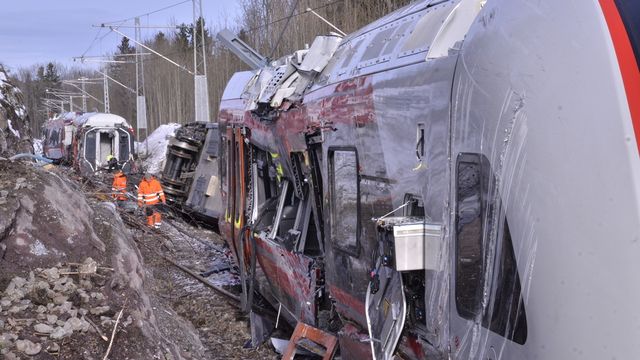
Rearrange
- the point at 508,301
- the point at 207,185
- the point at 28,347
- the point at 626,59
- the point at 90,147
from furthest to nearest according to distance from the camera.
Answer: the point at 90,147 < the point at 207,185 < the point at 28,347 < the point at 508,301 < the point at 626,59

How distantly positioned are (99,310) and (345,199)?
6.09 feet

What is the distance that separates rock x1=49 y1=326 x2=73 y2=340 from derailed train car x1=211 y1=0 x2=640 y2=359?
6.16 feet

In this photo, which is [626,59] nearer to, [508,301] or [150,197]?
[508,301]

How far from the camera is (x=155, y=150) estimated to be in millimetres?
37031

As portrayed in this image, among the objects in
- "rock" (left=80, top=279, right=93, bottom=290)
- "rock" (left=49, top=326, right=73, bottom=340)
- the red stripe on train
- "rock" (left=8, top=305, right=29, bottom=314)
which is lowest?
"rock" (left=49, top=326, right=73, bottom=340)

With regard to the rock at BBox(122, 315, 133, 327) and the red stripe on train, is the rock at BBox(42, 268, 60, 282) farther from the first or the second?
the red stripe on train

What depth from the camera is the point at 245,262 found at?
28.6 ft

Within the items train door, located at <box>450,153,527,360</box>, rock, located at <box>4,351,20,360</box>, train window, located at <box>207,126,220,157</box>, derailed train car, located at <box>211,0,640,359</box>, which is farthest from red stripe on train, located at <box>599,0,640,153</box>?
train window, located at <box>207,126,220,157</box>

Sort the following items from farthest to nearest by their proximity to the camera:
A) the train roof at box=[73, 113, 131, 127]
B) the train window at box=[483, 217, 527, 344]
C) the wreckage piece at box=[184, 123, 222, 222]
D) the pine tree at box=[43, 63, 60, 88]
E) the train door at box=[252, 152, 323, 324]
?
the pine tree at box=[43, 63, 60, 88]
the train roof at box=[73, 113, 131, 127]
the wreckage piece at box=[184, 123, 222, 222]
the train door at box=[252, 152, 323, 324]
the train window at box=[483, 217, 527, 344]

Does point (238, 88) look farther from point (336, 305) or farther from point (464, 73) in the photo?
point (464, 73)

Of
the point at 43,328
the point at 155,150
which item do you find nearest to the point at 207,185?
the point at 43,328

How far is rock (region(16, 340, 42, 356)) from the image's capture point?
3953 millimetres

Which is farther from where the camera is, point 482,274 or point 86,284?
point 86,284

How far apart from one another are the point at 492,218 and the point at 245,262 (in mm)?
6245
